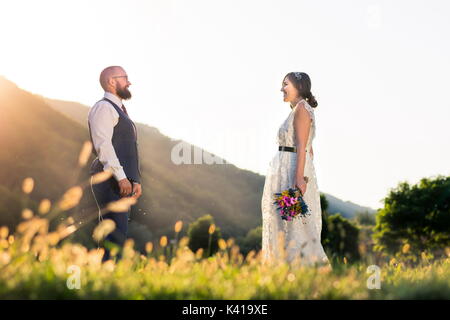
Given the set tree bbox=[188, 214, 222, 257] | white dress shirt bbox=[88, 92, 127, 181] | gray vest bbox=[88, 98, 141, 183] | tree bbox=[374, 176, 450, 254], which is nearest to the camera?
white dress shirt bbox=[88, 92, 127, 181]

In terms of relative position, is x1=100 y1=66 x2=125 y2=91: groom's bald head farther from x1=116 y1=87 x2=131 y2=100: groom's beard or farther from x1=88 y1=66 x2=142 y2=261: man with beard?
x1=116 y1=87 x2=131 y2=100: groom's beard

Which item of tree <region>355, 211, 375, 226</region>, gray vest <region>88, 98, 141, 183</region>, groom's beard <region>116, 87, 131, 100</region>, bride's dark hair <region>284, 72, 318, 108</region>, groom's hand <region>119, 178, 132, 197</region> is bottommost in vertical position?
groom's hand <region>119, 178, 132, 197</region>

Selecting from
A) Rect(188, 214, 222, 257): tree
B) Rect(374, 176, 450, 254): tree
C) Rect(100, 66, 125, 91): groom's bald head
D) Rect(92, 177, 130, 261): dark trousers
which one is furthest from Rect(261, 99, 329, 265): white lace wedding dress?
Rect(374, 176, 450, 254): tree

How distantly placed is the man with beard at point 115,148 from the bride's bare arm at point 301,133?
1.89 m

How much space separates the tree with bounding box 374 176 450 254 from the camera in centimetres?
4359

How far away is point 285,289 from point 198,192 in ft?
263

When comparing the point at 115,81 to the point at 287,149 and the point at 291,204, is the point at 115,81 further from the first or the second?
the point at 291,204

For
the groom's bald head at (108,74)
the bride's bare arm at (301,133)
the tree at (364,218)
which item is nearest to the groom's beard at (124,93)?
the groom's bald head at (108,74)

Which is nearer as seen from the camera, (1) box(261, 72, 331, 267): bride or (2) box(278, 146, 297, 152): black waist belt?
(1) box(261, 72, 331, 267): bride

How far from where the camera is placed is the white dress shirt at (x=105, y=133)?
Result: 6.21 metres

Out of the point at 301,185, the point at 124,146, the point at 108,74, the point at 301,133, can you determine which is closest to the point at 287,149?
the point at 301,133

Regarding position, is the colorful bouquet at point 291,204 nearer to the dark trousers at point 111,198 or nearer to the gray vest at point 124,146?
the gray vest at point 124,146
